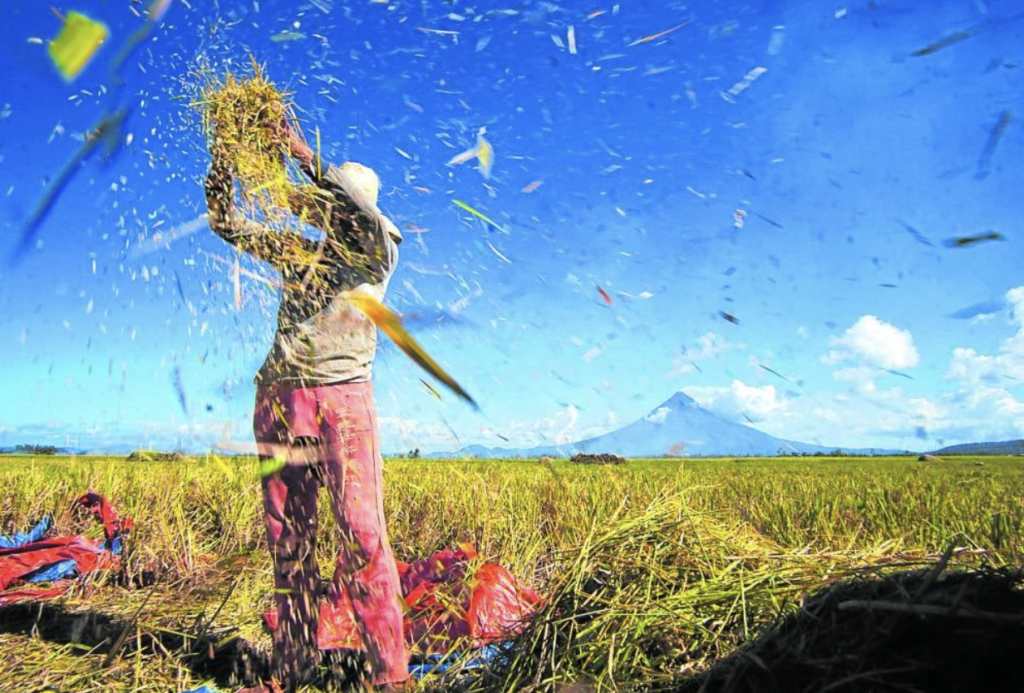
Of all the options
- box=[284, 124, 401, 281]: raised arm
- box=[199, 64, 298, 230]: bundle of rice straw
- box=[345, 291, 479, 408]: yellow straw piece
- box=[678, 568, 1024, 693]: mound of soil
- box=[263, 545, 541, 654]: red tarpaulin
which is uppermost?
box=[199, 64, 298, 230]: bundle of rice straw

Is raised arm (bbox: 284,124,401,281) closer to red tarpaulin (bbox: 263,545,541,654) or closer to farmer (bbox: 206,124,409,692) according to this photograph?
farmer (bbox: 206,124,409,692)

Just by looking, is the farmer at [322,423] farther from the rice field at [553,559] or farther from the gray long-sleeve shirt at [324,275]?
the rice field at [553,559]

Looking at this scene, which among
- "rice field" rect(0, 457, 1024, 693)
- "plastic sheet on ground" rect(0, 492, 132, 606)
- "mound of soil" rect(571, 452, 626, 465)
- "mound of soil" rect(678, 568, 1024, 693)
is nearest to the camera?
"mound of soil" rect(678, 568, 1024, 693)

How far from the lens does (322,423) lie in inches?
99.0

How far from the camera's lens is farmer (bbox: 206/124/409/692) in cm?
249

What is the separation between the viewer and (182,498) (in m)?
5.02

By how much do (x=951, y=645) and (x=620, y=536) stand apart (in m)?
1.18

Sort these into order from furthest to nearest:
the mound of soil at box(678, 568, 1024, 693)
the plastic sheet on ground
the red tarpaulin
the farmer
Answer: the plastic sheet on ground, the red tarpaulin, the farmer, the mound of soil at box(678, 568, 1024, 693)

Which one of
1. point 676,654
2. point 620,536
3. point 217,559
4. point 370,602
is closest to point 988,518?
point 620,536

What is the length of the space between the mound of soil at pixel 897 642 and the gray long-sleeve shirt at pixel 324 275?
1574 mm

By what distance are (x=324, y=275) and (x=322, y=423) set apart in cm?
55

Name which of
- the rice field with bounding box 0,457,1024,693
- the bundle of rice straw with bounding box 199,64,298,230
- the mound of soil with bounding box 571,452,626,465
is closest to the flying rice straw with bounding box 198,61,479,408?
the bundle of rice straw with bounding box 199,64,298,230

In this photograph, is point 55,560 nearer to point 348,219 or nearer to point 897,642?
point 348,219

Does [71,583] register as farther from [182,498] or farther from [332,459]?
[332,459]
